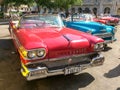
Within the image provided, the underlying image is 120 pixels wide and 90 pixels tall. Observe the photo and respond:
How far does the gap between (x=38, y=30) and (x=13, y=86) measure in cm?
178

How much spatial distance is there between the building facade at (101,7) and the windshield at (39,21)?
54308mm

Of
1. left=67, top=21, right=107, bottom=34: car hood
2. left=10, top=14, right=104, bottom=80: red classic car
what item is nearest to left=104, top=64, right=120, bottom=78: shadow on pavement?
left=10, top=14, right=104, bottom=80: red classic car

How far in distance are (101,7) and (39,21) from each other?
57.2 meters

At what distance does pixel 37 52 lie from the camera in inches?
182

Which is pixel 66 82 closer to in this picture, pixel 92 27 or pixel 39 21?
pixel 39 21

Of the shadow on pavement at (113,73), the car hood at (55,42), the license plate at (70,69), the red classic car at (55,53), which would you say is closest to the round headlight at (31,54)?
the red classic car at (55,53)

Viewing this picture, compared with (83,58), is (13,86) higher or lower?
lower

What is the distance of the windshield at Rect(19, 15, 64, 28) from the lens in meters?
6.45

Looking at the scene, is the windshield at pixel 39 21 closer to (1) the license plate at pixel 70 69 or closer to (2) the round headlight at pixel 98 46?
(2) the round headlight at pixel 98 46

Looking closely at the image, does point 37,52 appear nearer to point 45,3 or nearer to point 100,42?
point 100,42

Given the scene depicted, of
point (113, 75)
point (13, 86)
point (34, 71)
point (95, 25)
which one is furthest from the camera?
point (95, 25)

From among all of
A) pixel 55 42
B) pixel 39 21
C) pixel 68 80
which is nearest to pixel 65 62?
pixel 55 42

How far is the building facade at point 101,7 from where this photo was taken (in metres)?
59.3

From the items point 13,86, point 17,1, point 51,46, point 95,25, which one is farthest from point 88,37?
point 17,1
